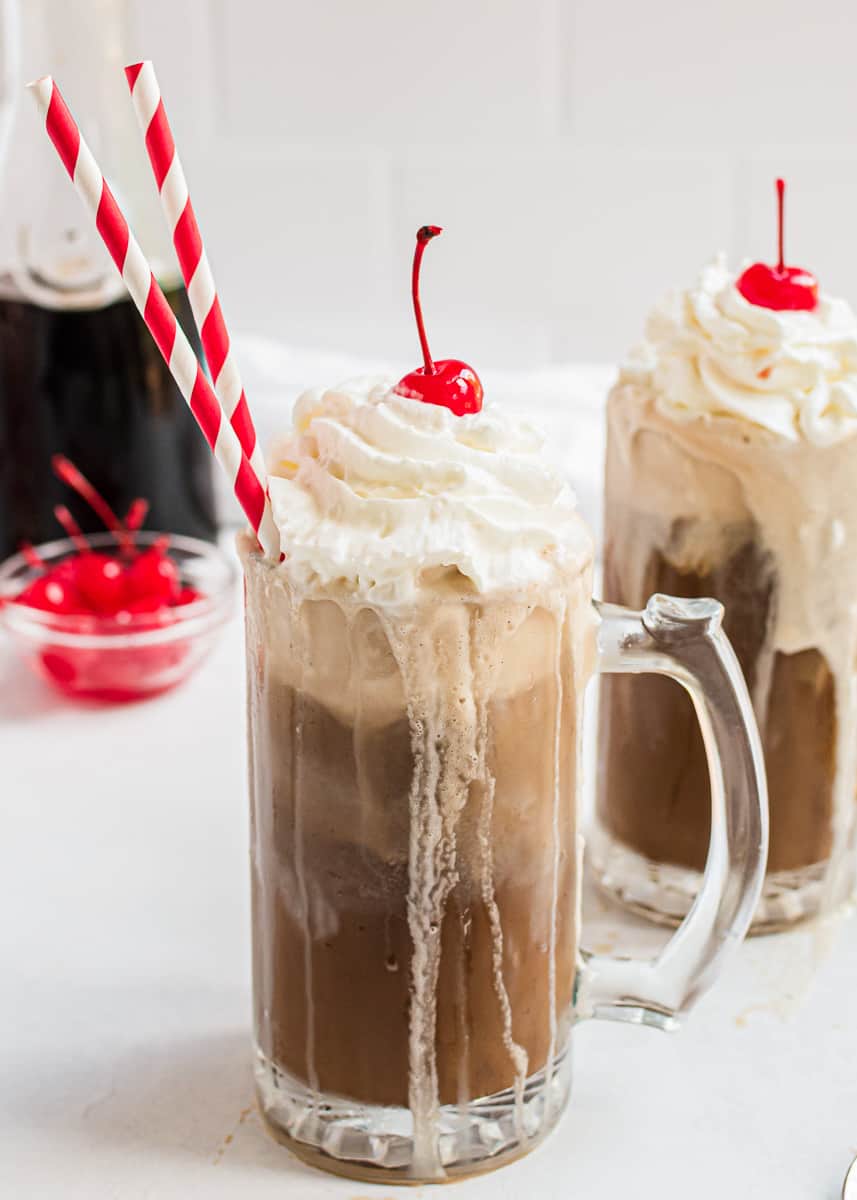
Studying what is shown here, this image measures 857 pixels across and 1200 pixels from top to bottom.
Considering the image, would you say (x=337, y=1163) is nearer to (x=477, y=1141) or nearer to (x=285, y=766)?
(x=477, y=1141)

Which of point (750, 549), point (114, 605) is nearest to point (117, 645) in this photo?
point (114, 605)

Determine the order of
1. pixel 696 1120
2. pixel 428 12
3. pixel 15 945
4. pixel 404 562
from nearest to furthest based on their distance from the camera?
1. pixel 404 562
2. pixel 696 1120
3. pixel 15 945
4. pixel 428 12

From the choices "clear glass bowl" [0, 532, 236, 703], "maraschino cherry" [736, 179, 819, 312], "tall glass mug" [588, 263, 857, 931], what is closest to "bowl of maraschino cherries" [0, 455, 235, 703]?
"clear glass bowl" [0, 532, 236, 703]

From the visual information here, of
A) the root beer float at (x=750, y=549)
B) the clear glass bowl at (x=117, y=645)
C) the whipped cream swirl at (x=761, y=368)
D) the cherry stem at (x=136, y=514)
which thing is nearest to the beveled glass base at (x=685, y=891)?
the root beer float at (x=750, y=549)

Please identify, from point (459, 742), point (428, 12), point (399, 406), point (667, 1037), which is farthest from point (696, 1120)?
point (428, 12)

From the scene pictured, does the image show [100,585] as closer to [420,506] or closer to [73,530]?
[73,530]

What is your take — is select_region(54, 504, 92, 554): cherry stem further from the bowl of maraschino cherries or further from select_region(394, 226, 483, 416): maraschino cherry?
select_region(394, 226, 483, 416): maraschino cherry

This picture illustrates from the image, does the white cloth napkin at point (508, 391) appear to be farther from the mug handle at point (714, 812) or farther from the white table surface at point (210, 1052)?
the mug handle at point (714, 812)
